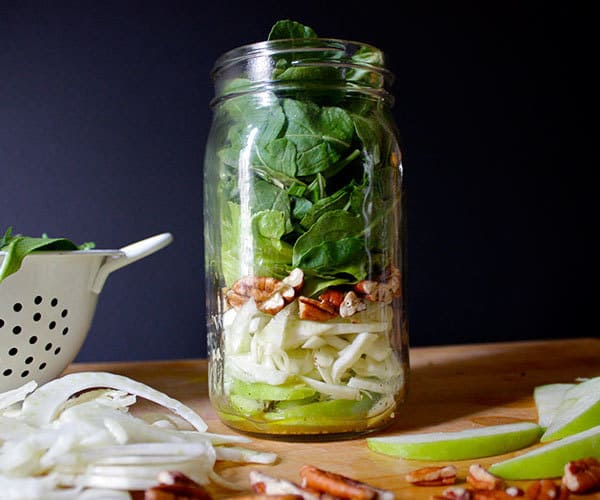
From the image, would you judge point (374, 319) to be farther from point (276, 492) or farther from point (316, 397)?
point (276, 492)

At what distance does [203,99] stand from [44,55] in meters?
0.39

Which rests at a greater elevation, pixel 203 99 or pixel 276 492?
pixel 203 99

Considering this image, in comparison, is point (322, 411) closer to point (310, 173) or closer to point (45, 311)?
point (310, 173)

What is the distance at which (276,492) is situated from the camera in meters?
0.69

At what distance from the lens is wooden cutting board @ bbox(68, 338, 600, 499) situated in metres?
0.78

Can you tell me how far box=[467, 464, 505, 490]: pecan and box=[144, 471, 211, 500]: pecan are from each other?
29 centimetres

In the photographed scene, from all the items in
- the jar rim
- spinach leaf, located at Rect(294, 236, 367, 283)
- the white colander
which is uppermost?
the jar rim

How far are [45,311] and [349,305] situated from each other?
48cm

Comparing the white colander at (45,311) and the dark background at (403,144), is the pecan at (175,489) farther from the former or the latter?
the dark background at (403,144)

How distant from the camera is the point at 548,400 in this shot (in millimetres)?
1018

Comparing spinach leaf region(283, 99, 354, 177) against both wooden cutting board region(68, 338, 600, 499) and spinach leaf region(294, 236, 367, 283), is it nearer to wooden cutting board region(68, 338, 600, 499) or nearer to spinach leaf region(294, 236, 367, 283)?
spinach leaf region(294, 236, 367, 283)

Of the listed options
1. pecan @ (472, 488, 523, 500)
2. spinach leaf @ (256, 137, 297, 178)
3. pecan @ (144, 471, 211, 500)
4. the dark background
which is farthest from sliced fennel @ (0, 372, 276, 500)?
the dark background

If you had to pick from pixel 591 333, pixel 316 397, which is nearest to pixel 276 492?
pixel 316 397

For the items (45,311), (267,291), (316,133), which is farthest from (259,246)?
(45,311)
